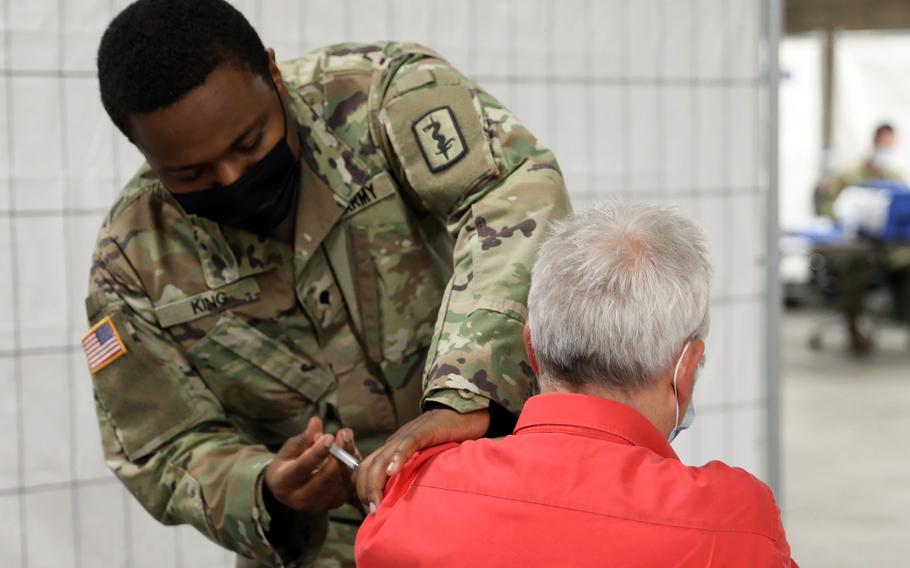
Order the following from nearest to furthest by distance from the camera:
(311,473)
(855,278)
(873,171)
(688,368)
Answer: (688,368)
(311,473)
(855,278)
(873,171)

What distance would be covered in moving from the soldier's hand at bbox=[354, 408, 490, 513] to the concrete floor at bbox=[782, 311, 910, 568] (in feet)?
9.61

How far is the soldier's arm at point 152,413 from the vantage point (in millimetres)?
1448

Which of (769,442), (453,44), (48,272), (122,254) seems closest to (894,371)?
(769,442)

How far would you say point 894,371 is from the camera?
23.8 ft

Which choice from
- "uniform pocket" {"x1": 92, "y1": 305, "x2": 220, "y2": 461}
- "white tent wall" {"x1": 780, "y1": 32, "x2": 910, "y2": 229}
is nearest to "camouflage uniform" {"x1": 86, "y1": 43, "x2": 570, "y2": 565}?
"uniform pocket" {"x1": 92, "y1": 305, "x2": 220, "y2": 461}

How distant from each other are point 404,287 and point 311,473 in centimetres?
32

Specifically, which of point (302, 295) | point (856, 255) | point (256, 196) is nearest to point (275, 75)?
point (256, 196)

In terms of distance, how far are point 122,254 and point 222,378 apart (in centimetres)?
22

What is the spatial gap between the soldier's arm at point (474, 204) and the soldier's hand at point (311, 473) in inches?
5.1

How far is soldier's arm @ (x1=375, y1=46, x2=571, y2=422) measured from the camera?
124 centimetres

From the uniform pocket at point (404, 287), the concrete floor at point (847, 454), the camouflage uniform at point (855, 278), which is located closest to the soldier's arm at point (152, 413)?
the uniform pocket at point (404, 287)

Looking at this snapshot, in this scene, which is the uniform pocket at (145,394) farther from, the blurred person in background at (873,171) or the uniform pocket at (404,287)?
the blurred person in background at (873,171)

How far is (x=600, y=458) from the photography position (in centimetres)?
105

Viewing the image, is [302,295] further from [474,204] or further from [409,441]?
[409,441]
